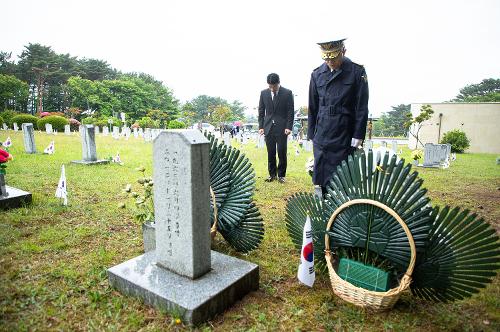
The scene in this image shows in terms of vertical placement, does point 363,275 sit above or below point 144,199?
below

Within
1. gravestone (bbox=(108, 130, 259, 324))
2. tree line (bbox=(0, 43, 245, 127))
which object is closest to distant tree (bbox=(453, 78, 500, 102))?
tree line (bbox=(0, 43, 245, 127))

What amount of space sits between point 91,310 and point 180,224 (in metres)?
0.92

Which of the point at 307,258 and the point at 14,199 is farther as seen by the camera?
the point at 14,199

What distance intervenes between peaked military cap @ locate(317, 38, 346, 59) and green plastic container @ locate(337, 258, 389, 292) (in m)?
2.07

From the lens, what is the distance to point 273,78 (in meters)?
6.59

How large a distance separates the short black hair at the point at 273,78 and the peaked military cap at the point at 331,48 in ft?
11.0

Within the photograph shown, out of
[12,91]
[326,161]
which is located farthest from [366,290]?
[12,91]

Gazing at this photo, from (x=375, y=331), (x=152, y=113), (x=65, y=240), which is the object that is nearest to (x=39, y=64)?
(x=152, y=113)

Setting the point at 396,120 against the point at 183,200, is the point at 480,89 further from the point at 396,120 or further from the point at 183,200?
the point at 183,200

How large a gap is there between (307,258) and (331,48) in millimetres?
2128

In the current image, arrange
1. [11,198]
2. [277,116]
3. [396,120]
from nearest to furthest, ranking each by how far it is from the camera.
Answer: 1. [11,198]
2. [277,116]
3. [396,120]

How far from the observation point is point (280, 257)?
11.1 ft

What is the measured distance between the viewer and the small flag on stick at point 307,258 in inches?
105

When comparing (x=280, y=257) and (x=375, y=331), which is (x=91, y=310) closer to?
(x=280, y=257)
